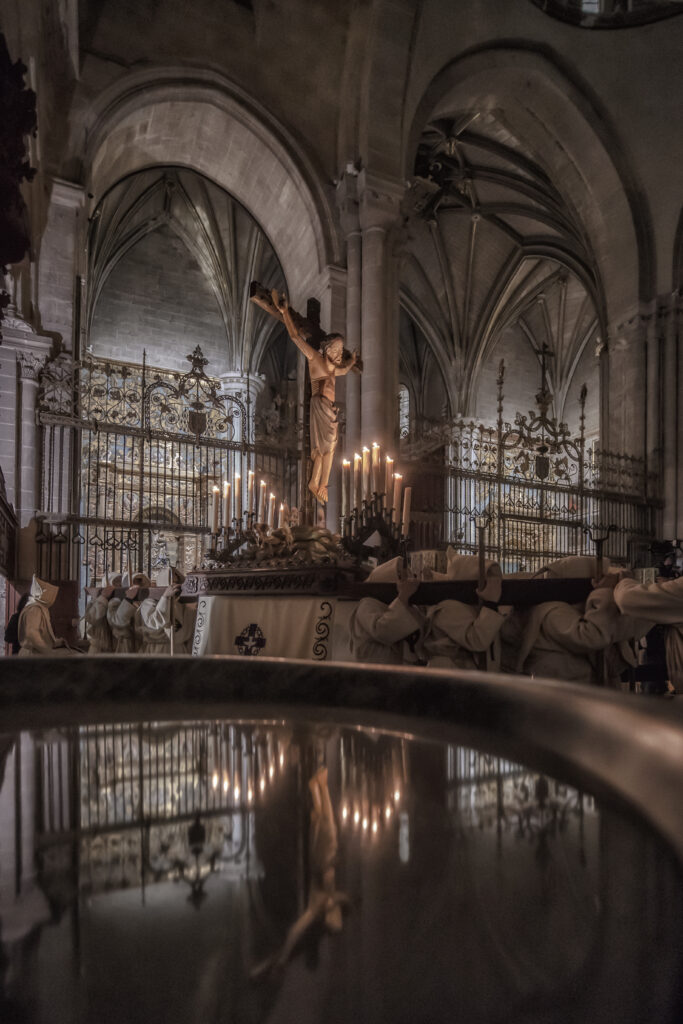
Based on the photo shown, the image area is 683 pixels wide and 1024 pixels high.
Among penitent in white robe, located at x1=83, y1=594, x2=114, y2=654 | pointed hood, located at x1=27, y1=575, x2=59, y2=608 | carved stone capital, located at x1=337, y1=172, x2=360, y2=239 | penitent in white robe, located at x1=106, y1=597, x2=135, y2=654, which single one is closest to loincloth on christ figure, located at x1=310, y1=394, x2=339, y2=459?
penitent in white robe, located at x1=106, y1=597, x2=135, y2=654

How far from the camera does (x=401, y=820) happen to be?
71cm

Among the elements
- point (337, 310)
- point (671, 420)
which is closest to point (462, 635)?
point (337, 310)

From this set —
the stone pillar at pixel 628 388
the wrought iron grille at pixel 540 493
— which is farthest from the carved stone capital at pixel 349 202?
the stone pillar at pixel 628 388

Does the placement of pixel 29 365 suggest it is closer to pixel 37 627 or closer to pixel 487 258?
pixel 37 627

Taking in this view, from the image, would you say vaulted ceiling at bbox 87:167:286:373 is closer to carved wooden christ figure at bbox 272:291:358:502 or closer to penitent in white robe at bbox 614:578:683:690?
carved wooden christ figure at bbox 272:291:358:502

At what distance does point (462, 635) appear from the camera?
10.2 feet

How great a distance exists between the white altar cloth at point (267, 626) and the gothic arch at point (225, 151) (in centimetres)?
803

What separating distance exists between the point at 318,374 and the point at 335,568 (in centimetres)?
209

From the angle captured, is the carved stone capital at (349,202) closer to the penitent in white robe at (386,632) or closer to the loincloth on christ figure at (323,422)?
the loincloth on christ figure at (323,422)

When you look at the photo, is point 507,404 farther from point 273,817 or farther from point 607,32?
point 273,817

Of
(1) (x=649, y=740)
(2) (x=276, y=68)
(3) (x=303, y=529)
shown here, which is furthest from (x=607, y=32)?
(1) (x=649, y=740)

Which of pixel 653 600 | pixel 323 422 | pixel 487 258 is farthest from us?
pixel 487 258

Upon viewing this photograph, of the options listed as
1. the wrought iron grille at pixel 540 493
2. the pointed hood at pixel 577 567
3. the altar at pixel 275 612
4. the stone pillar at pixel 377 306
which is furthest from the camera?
the wrought iron grille at pixel 540 493

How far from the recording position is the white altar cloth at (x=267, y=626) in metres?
3.95
